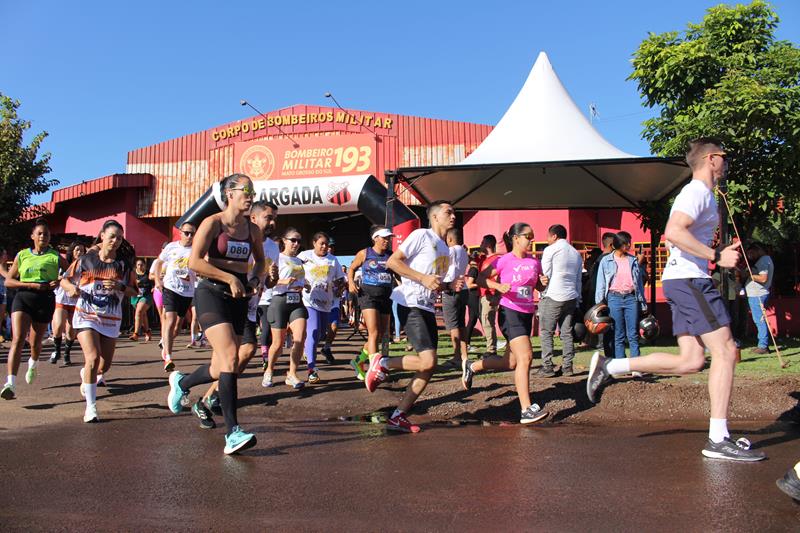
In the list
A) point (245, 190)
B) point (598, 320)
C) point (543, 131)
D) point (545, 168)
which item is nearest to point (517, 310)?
point (598, 320)

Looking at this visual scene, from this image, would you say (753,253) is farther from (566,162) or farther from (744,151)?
(566,162)

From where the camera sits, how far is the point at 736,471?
173 inches

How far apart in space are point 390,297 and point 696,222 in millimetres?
3837

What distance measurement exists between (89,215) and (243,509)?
26.1 metres

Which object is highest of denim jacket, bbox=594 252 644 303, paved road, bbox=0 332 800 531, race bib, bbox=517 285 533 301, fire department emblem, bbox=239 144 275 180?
fire department emblem, bbox=239 144 275 180

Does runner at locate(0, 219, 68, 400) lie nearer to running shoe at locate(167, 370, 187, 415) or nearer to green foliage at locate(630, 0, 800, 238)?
running shoe at locate(167, 370, 187, 415)

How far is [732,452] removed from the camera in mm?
4664

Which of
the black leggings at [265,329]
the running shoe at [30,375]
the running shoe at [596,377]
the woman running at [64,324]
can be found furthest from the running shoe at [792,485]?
the woman running at [64,324]

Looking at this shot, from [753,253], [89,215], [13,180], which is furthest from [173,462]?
[89,215]

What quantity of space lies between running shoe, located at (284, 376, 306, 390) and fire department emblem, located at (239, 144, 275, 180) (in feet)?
58.2

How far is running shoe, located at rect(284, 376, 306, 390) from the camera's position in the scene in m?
7.95

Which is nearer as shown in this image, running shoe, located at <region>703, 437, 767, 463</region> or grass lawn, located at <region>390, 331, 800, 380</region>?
running shoe, located at <region>703, 437, 767, 463</region>

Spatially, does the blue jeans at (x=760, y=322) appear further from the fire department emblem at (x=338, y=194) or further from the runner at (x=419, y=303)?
the fire department emblem at (x=338, y=194)

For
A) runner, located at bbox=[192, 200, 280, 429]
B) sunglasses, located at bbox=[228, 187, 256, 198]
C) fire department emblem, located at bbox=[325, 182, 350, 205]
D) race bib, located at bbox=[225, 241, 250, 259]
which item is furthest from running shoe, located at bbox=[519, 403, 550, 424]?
fire department emblem, located at bbox=[325, 182, 350, 205]
